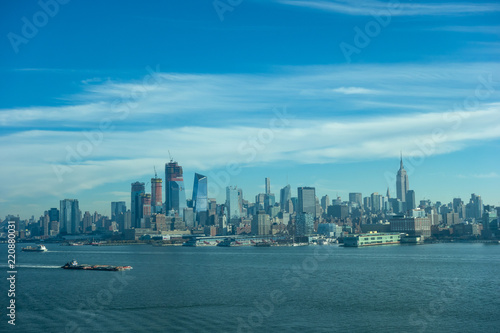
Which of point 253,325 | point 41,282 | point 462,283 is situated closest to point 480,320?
point 253,325

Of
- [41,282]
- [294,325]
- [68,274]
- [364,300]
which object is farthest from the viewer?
[68,274]

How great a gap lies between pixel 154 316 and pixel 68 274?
31.8m

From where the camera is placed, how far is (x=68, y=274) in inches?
2421

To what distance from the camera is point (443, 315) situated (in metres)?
34.0

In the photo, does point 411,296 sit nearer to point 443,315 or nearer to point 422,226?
point 443,315

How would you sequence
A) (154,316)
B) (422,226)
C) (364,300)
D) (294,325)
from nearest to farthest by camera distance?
(294,325), (154,316), (364,300), (422,226)

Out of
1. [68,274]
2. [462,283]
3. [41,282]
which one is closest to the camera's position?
[462,283]

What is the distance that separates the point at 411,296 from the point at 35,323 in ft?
86.1

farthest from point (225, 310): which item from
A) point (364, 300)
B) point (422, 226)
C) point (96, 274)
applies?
point (422, 226)

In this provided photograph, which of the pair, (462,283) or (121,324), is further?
(462,283)

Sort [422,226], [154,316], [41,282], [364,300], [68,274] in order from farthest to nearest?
[422,226] < [68,274] < [41,282] < [364,300] < [154,316]

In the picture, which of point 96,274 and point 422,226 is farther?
point 422,226

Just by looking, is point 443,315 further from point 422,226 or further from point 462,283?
point 422,226

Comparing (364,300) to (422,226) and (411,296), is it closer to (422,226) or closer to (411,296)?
(411,296)
